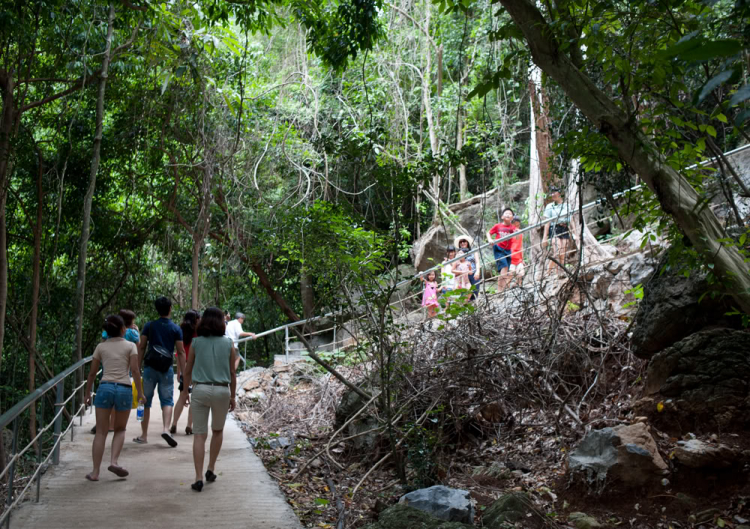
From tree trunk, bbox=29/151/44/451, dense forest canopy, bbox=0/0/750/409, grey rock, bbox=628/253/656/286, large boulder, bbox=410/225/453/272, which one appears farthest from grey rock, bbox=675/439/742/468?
large boulder, bbox=410/225/453/272

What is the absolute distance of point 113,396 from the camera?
224 inches

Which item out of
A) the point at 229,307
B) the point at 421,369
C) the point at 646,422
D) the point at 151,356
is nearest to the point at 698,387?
the point at 646,422

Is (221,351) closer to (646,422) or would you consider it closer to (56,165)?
(646,422)

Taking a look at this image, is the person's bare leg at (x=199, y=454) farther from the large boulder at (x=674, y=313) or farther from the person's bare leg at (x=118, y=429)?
the large boulder at (x=674, y=313)

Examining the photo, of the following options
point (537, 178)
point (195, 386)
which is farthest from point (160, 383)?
point (537, 178)

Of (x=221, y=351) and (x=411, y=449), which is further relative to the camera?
(x=411, y=449)

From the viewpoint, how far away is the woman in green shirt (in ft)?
18.3

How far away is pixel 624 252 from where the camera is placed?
1012cm

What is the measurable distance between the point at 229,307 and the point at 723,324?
1721 centimetres

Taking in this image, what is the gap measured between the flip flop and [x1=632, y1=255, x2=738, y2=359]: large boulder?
Result: 16.2 feet

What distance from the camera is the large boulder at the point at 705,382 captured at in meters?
5.24

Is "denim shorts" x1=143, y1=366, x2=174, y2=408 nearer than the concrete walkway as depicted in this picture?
No

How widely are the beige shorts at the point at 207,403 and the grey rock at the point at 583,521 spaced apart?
3.02 metres

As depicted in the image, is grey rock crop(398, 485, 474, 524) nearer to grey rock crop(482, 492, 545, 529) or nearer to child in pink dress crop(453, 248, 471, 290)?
grey rock crop(482, 492, 545, 529)
